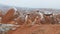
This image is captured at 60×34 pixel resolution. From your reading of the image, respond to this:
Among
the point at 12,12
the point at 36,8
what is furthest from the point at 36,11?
the point at 12,12

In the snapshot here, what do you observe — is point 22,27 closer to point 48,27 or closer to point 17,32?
point 17,32

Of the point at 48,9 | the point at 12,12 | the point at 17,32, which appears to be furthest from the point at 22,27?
the point at 48,9

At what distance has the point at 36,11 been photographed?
130 cm

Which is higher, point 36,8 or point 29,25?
point 36,8

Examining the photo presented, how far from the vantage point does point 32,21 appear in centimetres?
125

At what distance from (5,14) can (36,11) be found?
1.06ft

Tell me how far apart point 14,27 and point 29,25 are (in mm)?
150
